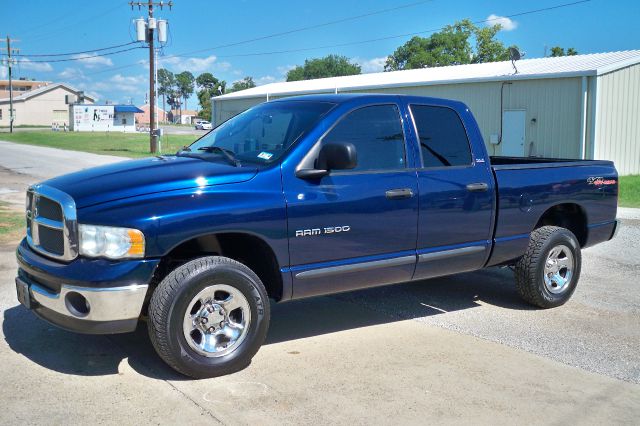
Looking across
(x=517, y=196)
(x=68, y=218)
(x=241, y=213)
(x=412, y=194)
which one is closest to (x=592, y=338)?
(x=517, y=196)

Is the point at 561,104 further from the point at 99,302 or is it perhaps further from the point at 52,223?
the point at 99,302

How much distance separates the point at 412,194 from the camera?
17.8ft

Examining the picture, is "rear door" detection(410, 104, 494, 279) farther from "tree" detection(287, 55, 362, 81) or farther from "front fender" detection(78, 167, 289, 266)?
"tree" detection(287, 55, 362, 81)

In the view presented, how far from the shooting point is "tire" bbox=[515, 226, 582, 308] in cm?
640

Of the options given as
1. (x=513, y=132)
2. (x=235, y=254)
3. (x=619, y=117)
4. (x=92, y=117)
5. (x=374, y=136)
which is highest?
(x=92, y=117)

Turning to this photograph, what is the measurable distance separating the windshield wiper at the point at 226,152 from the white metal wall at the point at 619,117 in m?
17.7

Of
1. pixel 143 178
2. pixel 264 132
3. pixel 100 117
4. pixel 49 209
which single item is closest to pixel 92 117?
pixel 100 117

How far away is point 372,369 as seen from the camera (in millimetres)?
4906

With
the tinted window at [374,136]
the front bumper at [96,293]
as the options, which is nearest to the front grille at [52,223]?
the front bumper at [96,293]

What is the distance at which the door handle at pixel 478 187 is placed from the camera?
5.80 metres

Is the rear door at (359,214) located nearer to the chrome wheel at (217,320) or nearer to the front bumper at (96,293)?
the chrome wheel at (217,320)

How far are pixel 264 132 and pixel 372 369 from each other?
2042mm

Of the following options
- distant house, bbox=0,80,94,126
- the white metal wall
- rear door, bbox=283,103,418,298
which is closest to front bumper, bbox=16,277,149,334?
rear door, bbox=283,103,418,298

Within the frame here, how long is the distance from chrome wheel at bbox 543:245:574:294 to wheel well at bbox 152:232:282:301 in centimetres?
287
